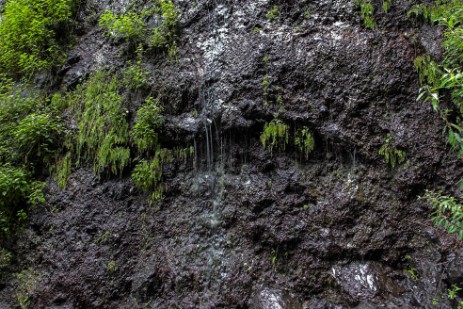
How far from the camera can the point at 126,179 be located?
506 centimetres

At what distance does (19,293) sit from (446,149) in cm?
522

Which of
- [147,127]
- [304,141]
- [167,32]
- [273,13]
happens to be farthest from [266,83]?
[167,32]

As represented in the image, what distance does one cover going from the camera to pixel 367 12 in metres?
4.72

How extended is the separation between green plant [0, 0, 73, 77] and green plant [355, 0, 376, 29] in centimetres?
465

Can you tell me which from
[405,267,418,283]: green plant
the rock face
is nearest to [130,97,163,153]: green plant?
the rock face

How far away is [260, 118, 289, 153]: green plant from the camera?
4.55m

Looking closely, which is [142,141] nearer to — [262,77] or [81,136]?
[81,136]

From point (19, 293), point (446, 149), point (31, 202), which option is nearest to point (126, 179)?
point (31, 202)

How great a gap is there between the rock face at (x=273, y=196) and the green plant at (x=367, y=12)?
88 mm

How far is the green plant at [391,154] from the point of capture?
416 centimetres

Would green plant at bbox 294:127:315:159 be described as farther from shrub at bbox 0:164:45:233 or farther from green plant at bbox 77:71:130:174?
shrub at bbox 0:164:45:233

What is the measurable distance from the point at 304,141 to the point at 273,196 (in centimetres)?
76

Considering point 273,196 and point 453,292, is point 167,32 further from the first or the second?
point 453,292

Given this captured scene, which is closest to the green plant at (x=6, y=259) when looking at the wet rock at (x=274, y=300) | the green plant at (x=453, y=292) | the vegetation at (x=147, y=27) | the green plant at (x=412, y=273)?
the wet rock at (x=274, y=300)
